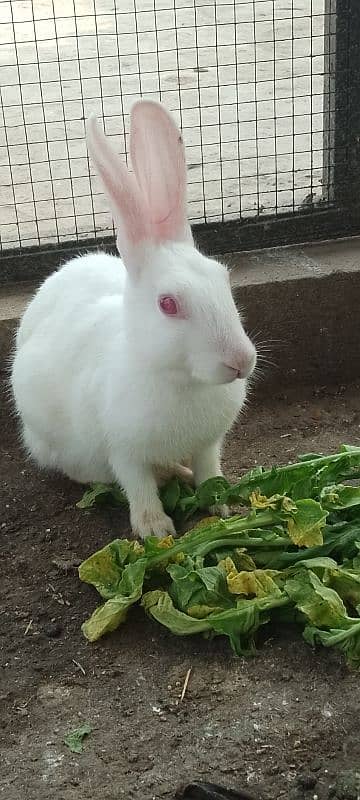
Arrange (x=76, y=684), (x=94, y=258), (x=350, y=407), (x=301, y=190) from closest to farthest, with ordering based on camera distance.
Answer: (x=76, y=684), (x=94, y=258), (x=350, y=407), (x=301, y=190)

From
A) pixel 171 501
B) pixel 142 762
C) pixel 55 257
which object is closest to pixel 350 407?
pixel 171 501

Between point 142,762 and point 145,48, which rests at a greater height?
point 145,48

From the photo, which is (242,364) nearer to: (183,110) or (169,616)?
(169,616)

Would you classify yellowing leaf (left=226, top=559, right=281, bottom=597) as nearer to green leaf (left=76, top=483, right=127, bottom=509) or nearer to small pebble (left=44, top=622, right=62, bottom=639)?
small pebble (left=44, top=622, right=62, bottom=639)

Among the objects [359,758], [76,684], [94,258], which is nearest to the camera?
[359,758]

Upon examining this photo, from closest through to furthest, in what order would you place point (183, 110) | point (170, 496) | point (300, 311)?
point (170, 496) < point (300, 311) < point (183, 110)

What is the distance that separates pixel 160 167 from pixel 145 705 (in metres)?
1.51

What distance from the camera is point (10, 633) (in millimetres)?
2893

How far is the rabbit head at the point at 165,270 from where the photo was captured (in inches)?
101

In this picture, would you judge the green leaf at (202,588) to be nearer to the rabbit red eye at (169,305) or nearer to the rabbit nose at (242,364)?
the rabbit nose at (242,364)

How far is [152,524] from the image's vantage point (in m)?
3.15

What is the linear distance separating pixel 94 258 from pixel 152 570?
4.28 ft

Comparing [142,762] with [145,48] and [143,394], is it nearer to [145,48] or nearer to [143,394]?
[143,394]

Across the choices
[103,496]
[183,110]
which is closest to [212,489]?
[103,496]
